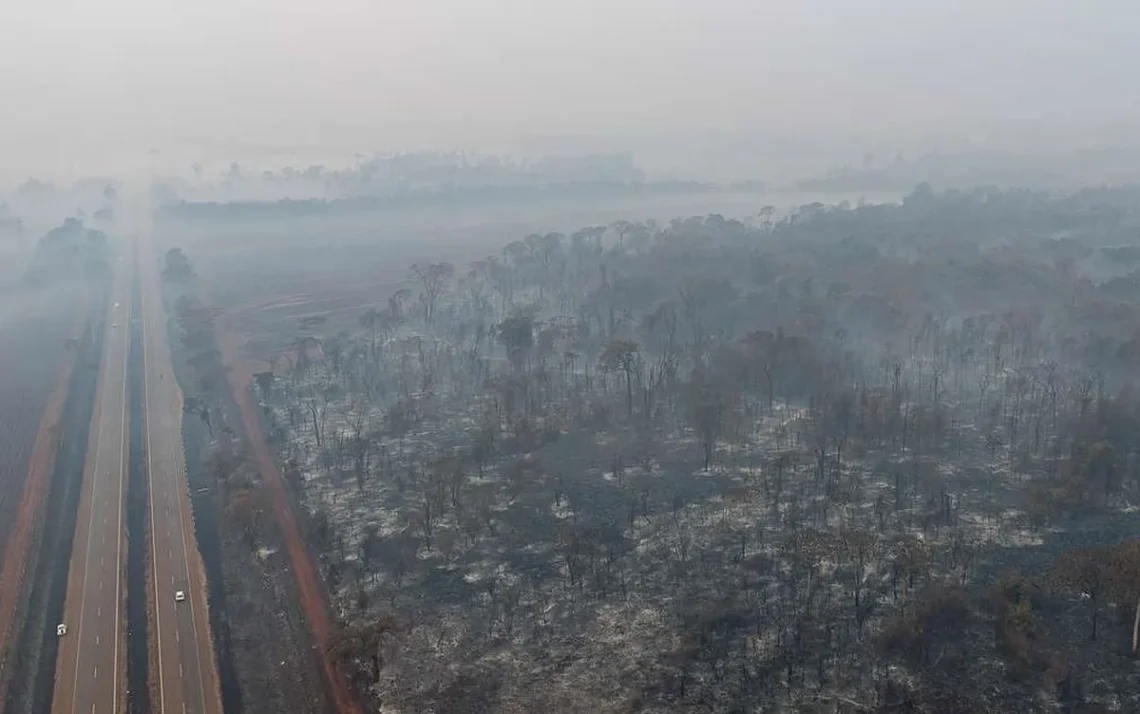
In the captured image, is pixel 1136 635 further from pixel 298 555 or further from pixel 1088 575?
pixel 298 555

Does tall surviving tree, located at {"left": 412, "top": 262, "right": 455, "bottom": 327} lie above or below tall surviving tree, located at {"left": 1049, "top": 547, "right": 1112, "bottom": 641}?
above

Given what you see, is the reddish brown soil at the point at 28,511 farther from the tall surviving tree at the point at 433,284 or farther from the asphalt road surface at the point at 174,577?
the tall surviving tree at the point at 433,284

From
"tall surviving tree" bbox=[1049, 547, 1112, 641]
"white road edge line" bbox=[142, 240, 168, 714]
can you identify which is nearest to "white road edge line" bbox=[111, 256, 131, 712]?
"white road edge line" bbox=[142, 240, 168, 714]

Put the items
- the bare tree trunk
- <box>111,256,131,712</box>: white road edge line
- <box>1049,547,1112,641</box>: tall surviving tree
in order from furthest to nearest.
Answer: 1. <box>111,256,131,712</box>: white road edge line
2. <box>1049,547,1112,641</box>: tall surviving tree
3. the bare tree trunk

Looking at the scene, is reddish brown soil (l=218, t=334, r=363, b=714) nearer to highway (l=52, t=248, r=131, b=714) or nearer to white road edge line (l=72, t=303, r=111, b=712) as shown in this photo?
highway (l=52, t=248, r=131, b=714)

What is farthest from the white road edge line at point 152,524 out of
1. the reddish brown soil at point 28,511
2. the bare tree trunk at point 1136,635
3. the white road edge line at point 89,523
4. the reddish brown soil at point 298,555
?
the bare tree trunk at point 1136,635

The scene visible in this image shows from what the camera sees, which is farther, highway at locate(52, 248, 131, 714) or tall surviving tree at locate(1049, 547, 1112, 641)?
highway at locate(52, 248, 131, 714)
